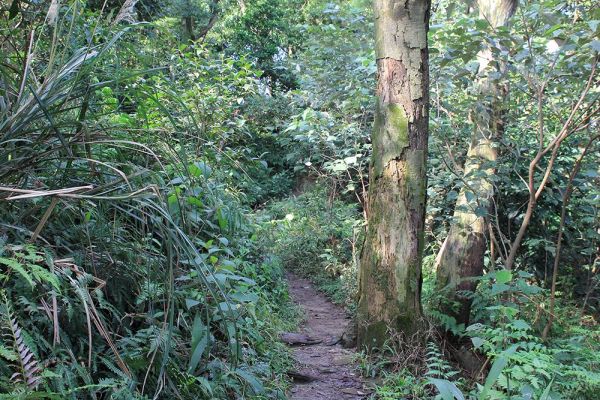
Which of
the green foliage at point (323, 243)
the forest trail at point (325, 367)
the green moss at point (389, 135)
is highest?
the green moss at point (389, 135)

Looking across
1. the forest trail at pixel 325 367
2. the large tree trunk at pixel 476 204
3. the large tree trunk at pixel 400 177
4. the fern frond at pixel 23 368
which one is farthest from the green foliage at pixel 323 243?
the fern frond at pixel 23 368

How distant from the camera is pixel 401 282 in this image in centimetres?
386

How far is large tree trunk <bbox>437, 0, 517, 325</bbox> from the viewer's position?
4871 mm

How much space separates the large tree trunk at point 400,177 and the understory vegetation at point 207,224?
0.92 feet

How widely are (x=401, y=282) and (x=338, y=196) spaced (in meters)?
7.29

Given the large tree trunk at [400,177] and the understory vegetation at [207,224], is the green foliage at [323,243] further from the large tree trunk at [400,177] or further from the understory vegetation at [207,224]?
the large tree trunk at [400,177]

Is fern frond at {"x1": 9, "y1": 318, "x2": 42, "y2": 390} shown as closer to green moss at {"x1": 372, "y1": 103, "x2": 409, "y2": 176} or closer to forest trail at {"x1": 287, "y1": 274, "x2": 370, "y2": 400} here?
forest trail at {"x1": 287, "y1": 274, "x2": 370, "y2": 400}

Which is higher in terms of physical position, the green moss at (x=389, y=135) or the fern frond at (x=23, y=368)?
the green moss at (x=389, y=135)

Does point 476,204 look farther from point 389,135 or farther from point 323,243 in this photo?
point 323,243

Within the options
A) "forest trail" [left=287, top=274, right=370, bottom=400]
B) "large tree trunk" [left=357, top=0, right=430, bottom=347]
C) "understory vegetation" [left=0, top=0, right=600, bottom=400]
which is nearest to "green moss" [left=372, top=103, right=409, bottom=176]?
"large tree trunk" [left=357, top=0, right=430, bottom=347]

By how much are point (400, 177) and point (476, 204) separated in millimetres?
1515

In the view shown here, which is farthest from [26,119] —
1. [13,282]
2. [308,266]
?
[308,266]

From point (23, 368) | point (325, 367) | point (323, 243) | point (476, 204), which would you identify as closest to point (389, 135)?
point (476, 204)

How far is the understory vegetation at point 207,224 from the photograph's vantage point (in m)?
1.85
